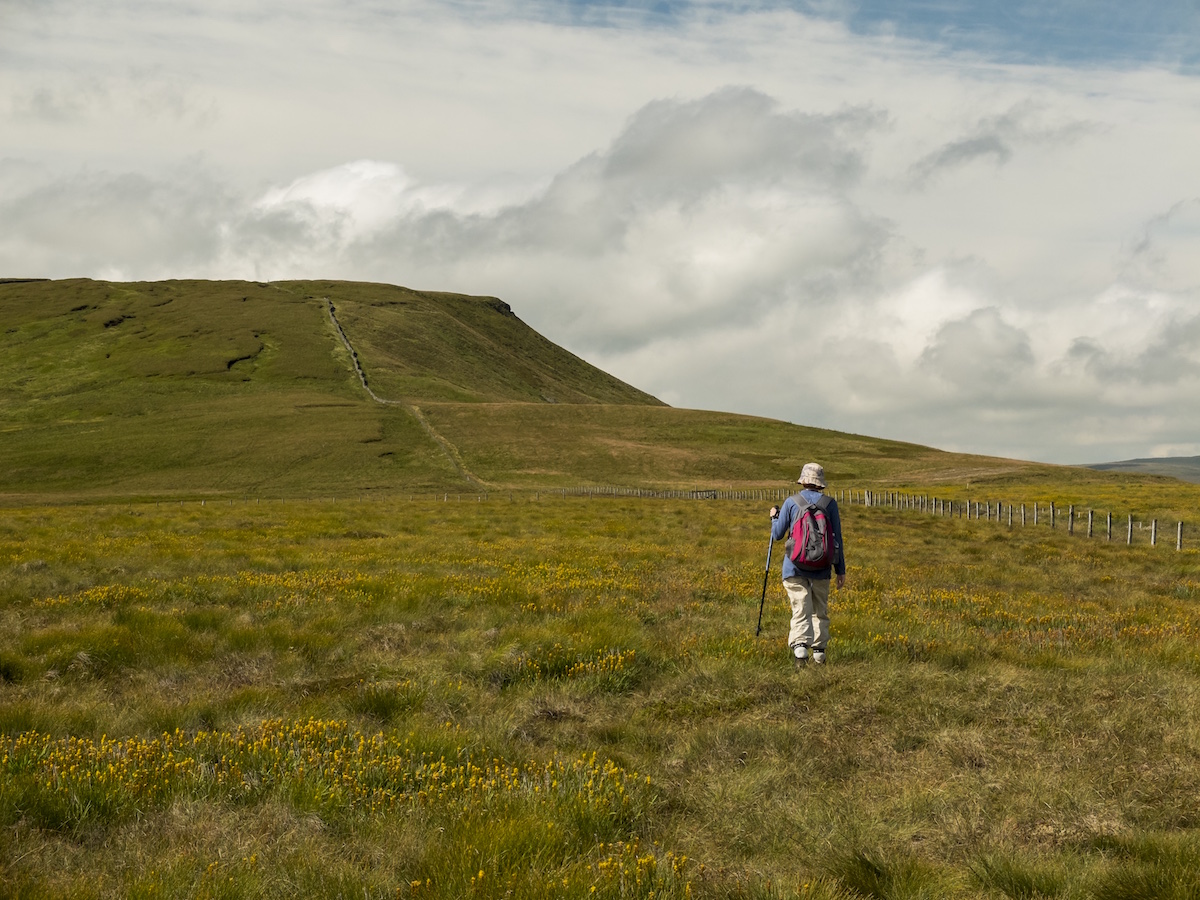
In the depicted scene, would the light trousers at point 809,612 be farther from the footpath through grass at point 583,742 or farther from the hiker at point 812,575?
A: the footpath through grass at point 583,742

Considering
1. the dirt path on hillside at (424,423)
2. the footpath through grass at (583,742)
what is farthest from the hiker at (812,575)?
the dirt path on hillside at (424,423)

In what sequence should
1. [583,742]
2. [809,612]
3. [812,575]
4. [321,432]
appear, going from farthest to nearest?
[321,432] → [812,575] → [809,612] → [583,742]

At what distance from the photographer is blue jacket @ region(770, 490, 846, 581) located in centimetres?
1137

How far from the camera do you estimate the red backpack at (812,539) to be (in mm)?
11258

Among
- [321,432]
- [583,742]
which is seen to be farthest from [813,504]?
[321,432]

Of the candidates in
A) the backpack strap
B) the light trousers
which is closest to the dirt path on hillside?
the backpack strap

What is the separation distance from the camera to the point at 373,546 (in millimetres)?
25719

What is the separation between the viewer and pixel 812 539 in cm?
1138

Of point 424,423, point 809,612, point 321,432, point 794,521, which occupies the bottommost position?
point 809,612

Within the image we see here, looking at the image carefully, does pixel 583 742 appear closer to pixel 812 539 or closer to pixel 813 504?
pixel 812 539

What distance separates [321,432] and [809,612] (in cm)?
10034

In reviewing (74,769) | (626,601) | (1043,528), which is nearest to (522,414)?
(1043,528)

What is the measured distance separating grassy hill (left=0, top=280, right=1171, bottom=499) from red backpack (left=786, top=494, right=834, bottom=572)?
230ft

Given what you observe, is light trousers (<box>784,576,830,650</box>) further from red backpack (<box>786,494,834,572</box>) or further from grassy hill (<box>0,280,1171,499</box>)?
grassy hill (<box>0,280,1171,499</box>)
